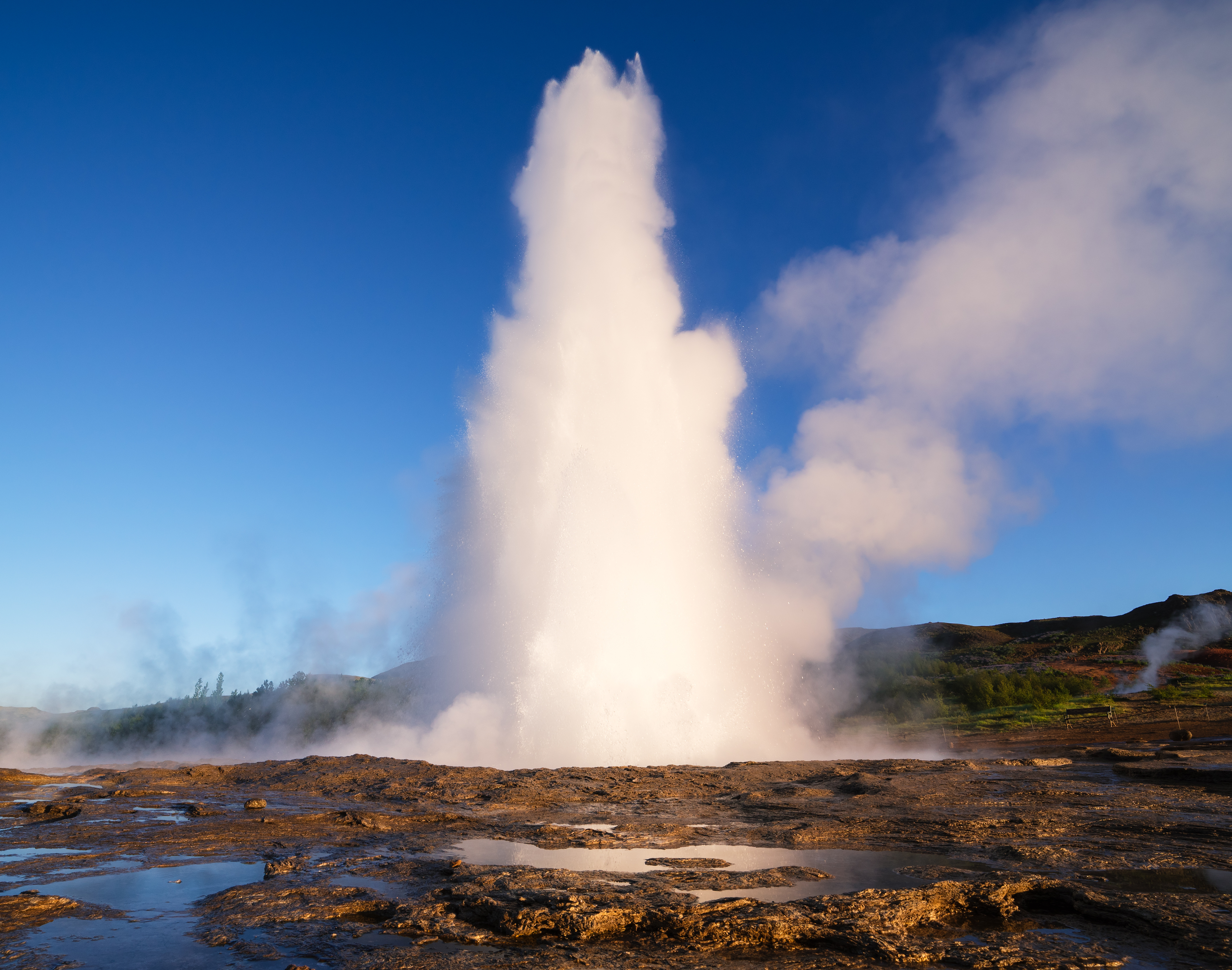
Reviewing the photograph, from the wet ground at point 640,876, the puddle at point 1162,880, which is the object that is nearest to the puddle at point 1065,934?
the wet ground at point 640,876

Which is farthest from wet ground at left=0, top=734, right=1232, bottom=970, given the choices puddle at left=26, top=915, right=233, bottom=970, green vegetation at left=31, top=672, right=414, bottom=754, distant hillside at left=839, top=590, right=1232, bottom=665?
distant hillside at left=839, top=590, right=1232, bottom=665

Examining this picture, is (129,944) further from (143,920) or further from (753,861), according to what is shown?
(753,861)

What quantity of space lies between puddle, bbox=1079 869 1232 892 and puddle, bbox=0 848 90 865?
36.3 feet

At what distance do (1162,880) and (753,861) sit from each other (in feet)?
12.2

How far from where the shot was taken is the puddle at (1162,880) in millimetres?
5430

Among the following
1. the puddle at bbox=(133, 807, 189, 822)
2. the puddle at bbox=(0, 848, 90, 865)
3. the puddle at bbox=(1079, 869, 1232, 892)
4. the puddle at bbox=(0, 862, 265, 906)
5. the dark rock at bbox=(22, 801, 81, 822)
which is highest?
the dark rock at bbox=(22, 801, 81, 822)

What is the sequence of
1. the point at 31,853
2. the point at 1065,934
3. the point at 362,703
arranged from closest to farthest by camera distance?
the point at 1065,934 → the point at 31,853 → the point at 362,703

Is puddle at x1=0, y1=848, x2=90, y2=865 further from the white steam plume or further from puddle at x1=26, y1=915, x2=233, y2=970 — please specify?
the white steam plume

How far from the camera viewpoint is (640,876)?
20.7 feet

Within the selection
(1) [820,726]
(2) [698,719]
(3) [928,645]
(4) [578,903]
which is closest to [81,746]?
(2) [698,719]

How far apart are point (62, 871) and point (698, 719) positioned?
1624 cm

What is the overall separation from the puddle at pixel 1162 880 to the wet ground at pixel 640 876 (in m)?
0.03

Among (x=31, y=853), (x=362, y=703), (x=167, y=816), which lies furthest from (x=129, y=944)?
(x=362, y=703)

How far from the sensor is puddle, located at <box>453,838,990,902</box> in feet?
18.8
